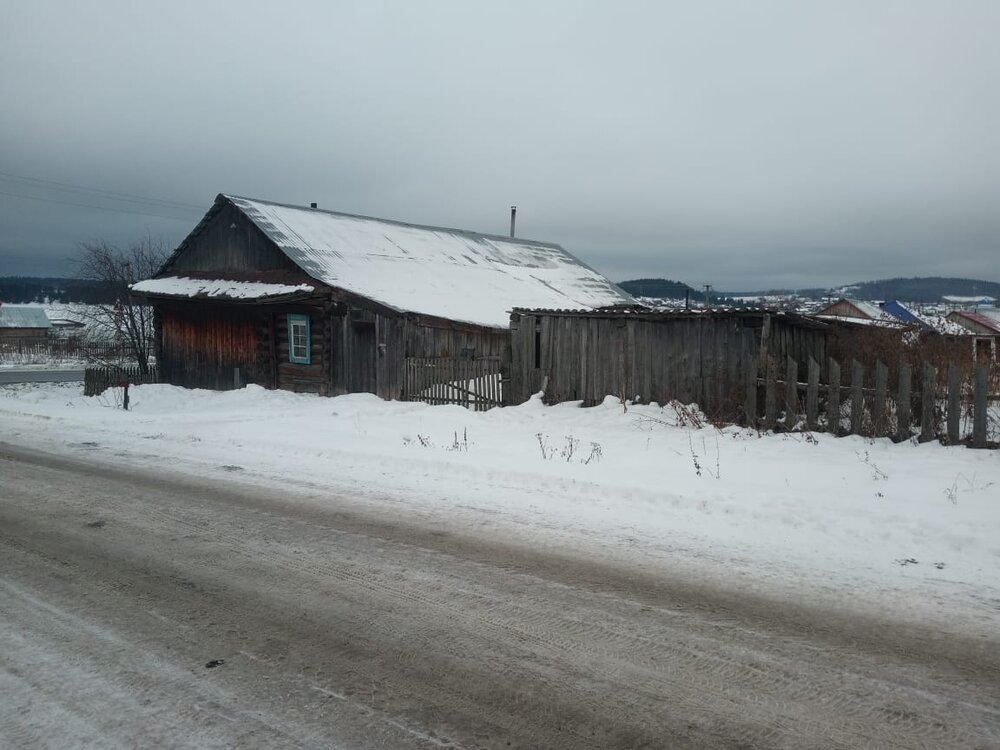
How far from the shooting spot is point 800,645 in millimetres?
4289

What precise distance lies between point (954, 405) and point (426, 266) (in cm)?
1859

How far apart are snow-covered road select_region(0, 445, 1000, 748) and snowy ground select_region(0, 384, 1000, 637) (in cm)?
54

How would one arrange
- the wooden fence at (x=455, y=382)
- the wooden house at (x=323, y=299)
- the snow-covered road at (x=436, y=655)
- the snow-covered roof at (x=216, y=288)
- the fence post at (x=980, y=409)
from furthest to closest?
the snow-covered roof at (x=216, y=288) < the wooden house at (x=323, y=299) < the wooden fence at (x=455, y=382) < the fence post at (x=980, y=409) < the snow-covered road at (x=436, y=655)

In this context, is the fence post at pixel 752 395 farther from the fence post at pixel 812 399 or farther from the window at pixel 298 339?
the window at pixel 298 339

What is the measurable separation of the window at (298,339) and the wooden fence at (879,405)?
1385 centimetres

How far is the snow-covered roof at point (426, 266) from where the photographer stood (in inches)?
846

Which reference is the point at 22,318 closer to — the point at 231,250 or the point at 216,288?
the point at 231,250

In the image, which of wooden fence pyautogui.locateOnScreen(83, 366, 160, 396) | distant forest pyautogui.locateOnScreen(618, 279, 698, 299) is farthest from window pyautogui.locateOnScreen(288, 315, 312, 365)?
distant forest pyautogui.locateOnScreen(618, 279, 698, 299)

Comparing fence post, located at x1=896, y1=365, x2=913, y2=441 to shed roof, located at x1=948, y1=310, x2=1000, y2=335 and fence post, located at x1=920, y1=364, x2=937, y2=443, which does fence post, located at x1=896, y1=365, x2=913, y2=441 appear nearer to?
fence post, located at x1=920, y1=364, x2=937, y2=443

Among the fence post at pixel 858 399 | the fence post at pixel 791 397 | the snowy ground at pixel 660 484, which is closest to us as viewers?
the snowy ground at pixel 660 484

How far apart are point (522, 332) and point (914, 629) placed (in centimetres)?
1182

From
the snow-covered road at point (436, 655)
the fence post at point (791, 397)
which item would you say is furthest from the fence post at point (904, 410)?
the snow-covered road at point (436, 655)

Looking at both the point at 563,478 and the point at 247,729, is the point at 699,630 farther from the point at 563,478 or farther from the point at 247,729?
the point at 563,478

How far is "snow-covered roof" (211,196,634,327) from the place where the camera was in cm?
2148
